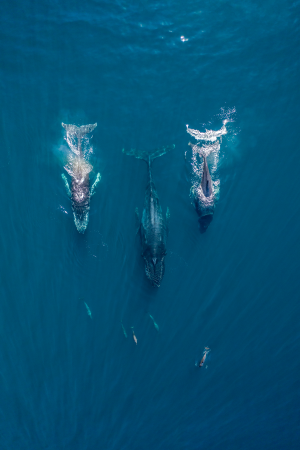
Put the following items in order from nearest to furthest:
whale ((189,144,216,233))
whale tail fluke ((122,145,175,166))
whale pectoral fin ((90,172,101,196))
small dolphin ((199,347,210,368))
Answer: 1. small dolphin ((199,347,210,368))
2. whale ((189,144,216,233))
3. whale tail fluke ((122,145,175,166))
4. whale pectoral fin ((90,172,101,196))

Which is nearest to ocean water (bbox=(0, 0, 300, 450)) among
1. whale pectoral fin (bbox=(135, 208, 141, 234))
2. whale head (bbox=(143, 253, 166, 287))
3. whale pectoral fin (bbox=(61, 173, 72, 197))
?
whale pectoral fin (bbox=(61, 173, 72, 197))

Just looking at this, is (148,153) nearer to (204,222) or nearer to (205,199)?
(205,199)

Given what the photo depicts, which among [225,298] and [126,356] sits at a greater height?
[225,298]

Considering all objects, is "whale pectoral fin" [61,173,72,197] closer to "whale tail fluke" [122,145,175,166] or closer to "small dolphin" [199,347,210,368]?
"whale tail fluke" [122,145,175,166]

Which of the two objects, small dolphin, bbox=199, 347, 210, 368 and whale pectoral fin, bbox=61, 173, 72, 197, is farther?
whale pectoral fin, bbox=61, 173, 72, 197

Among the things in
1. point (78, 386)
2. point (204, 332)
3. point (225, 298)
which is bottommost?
point (78, 386)

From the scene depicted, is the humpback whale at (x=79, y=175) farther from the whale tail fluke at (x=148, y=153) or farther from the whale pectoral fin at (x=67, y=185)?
the whale tail fluke at (x=148, y=153)

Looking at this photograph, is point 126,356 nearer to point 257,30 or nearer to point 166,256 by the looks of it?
point 166,256

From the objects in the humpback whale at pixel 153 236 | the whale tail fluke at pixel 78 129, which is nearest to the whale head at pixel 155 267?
the humpback whale at pixel 153 236

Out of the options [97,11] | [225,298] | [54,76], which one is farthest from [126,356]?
[97,11]
